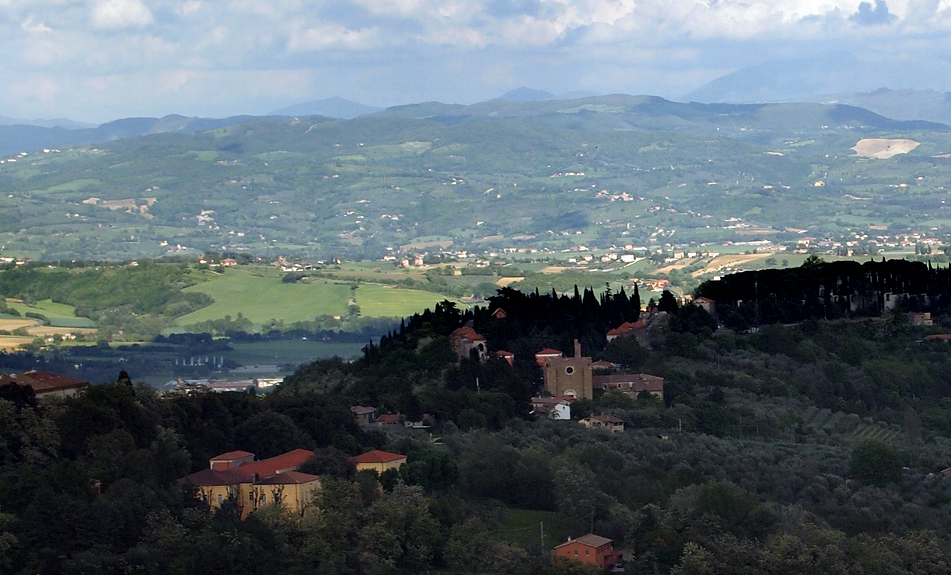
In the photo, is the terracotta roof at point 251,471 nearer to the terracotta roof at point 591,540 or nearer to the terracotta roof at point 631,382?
the terracotta roof at point 591,540

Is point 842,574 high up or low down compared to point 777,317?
down

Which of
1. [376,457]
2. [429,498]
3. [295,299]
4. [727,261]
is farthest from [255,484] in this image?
[727,261]

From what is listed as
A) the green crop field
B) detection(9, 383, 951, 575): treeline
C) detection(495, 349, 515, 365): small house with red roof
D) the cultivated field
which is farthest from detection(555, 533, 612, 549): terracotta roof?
the cultivated field

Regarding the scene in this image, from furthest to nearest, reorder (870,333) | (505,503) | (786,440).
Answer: (870,333)
(786,440)
(505,503)

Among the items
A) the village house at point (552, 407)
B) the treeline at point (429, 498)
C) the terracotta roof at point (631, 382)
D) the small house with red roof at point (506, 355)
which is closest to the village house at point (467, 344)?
the small house with red roof at point (506, 355)

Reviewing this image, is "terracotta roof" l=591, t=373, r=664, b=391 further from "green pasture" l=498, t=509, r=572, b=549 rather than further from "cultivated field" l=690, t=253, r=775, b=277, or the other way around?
"cultivated field" l=690, t=253, r=775, b=277

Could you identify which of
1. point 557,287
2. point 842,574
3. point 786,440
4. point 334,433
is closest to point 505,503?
point 334,433

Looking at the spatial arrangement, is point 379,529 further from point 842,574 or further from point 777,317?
point 777,317
